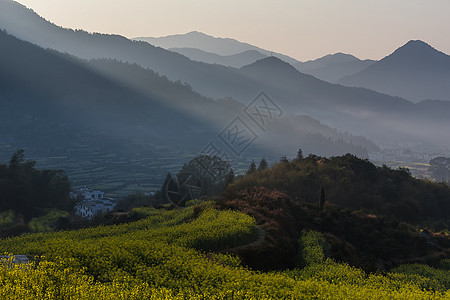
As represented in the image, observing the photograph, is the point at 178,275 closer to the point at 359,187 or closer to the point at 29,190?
the point at 359,187

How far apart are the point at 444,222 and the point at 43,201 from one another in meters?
70.1

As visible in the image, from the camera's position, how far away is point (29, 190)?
237 feet

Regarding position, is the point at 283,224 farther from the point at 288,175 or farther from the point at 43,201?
the point at 43,201

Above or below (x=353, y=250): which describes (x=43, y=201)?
below

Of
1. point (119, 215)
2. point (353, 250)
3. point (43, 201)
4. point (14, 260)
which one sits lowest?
point (43, 201)

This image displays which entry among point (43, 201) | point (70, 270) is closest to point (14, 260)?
point (70, 270)

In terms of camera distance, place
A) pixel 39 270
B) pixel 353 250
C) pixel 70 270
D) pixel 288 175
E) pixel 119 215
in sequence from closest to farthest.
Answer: pixel 39 270, pixel 70 270, pixel 353 250, pixel 119 215, pixel 288 175

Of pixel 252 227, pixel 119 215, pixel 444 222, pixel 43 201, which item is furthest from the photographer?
pixel 43 201

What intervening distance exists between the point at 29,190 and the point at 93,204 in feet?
171

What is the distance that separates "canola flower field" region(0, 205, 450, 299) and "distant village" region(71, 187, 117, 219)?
8801 centimetres

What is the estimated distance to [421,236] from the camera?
34.2 meters

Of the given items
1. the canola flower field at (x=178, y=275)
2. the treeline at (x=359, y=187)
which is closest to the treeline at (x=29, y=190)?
the treeline at (x=359, y=187)

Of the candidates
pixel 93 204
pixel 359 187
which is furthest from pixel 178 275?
pixel 93 204

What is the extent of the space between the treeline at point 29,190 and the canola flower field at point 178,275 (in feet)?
166
